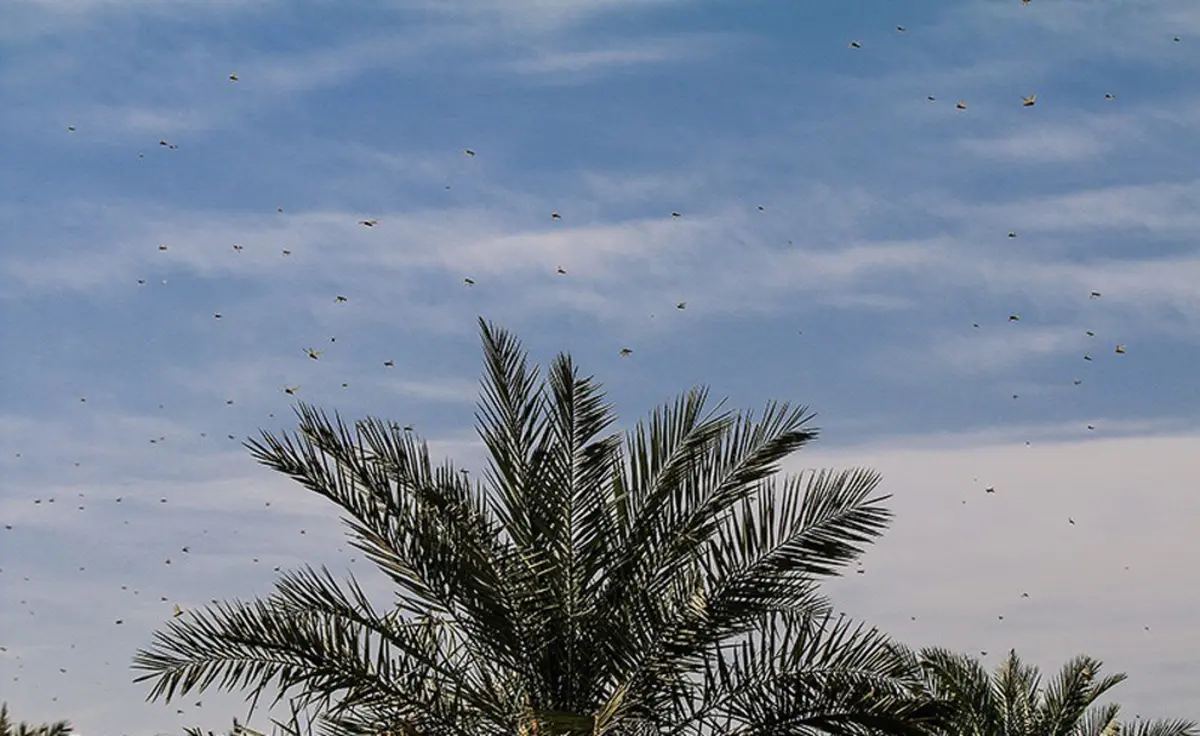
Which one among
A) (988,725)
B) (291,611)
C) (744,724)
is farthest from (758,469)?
(988,725)

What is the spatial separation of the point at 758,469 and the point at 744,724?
6.50 feet

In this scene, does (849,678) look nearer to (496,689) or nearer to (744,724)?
(744,724)

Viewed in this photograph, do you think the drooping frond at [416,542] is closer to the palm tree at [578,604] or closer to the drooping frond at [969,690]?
the palm tree at [578,604]

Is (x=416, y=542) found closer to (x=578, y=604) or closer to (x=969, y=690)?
(x=578, y=604)

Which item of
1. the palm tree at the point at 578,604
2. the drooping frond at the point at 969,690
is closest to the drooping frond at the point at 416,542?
the palm tree at the point at 578,604

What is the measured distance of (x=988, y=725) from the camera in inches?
690

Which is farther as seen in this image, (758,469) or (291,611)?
(758,469)

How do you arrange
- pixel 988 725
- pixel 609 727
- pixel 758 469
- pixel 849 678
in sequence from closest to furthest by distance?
pixel 609 727, pixel 849 678, pixel 758 469, pixel 988 725

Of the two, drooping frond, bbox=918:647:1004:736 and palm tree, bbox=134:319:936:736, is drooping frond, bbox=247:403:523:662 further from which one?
drooping frond, bbox=918:647:1004:736

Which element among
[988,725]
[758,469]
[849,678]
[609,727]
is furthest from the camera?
[988,725]

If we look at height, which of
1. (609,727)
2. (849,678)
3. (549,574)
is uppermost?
(549,574)

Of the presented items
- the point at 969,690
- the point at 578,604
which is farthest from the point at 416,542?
the point at 969,690

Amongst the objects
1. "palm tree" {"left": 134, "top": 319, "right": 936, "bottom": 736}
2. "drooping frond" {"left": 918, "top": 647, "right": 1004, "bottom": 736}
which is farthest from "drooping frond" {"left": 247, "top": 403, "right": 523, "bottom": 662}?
"drooping frond" {"left": 918, "top": 647, "right": 1004, "bottom": 736}

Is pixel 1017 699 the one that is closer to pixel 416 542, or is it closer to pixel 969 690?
pixel 969 690
